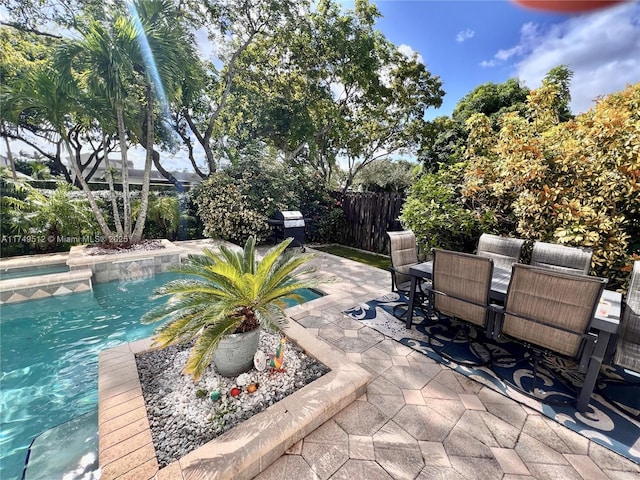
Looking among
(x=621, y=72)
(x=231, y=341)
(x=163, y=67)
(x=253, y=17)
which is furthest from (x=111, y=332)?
(x=253, y=17)

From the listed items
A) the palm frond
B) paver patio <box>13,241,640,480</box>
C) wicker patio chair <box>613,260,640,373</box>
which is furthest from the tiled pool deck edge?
wicker patio chair <box>613,260,640,373</box>

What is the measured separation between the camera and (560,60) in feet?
16.3

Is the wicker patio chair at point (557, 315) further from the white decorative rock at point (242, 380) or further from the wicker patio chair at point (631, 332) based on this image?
the white decorative rock at point (242, 380)

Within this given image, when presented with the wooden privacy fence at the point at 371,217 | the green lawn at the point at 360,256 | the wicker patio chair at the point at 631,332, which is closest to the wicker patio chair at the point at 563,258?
the wicker patio chair at the point at 631,332

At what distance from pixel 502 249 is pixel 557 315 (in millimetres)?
1809

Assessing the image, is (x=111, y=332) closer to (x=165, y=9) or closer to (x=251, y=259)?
(x=251, y=259)

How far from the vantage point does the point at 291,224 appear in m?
7.59

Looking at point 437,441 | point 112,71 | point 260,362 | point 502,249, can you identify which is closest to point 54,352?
point 260,362

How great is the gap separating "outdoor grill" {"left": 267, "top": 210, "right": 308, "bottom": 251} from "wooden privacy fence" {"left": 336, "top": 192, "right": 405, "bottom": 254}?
206cm

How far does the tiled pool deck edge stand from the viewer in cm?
155

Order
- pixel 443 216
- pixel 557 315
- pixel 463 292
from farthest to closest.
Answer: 1. pixel 443 216
2. pixel 463 292
3. pixel 557 315

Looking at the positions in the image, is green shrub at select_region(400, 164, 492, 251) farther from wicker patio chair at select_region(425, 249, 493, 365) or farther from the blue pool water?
the blue pool water

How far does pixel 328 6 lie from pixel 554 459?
12043 mm

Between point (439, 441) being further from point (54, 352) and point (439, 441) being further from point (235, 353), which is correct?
point (54, 352)
